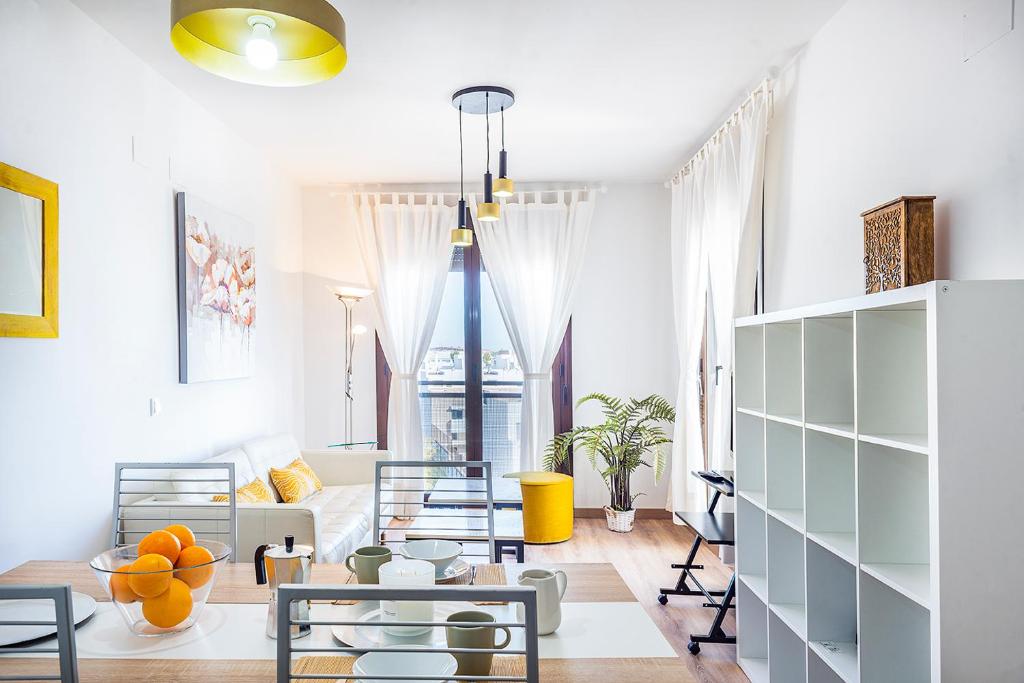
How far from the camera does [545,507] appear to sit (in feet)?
15.3

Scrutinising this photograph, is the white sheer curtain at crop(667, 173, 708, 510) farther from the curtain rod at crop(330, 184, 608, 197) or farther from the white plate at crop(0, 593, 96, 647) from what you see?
the white plate at crop(0, 593, 96, 647)

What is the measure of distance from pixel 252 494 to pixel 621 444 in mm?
2658

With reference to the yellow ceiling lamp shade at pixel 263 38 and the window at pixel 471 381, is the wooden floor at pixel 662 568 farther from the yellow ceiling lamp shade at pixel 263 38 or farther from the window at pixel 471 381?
the yellow ceiling lamp shade at pixel 263 38

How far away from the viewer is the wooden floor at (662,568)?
2.96m

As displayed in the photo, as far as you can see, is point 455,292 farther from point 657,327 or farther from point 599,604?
point 599,604

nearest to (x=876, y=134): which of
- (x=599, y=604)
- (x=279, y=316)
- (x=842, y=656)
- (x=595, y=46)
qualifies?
(x=595, y=46)

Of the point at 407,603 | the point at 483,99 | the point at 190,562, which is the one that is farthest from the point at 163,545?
the point at 483,99

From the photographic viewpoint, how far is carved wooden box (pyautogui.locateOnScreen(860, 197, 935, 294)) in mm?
1984

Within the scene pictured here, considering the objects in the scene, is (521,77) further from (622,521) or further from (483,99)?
(622,521)

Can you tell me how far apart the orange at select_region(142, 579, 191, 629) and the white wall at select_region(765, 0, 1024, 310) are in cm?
212

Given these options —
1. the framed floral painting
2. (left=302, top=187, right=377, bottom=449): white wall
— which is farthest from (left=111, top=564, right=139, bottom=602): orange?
(left=302, top=187, right=377, bottom=449): white wall

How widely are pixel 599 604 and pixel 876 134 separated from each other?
6.41 ft

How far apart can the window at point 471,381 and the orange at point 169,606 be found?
13.4 ft

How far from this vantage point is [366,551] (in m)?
1.58
